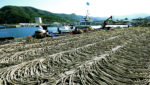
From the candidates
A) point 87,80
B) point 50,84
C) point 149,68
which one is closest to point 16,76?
point 50,84

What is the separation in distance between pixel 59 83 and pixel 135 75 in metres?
4.33

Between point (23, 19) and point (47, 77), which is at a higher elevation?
point (23, 19)

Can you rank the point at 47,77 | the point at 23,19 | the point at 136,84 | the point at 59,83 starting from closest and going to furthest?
the point at 136,84, the point at 59,83, the point at 47,77, the point at 23,19

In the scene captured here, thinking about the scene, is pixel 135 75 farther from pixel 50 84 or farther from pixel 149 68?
pixel 50 84

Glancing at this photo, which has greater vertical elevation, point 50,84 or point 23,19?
point 23,19

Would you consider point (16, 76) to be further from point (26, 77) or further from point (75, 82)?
point (75, 82)

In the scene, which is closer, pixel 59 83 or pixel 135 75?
pixel 59 83

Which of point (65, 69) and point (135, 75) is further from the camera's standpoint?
point (65, 69)

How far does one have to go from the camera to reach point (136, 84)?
4770 millimetres

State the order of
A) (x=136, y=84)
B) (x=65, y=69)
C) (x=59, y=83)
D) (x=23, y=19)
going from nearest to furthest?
(x=136, y=84), (x=59, y=83), (x=65, y=69), (x=23, y=19)

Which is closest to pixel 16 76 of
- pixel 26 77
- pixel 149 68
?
pixel 26 77

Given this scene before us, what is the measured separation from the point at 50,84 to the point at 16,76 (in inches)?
103

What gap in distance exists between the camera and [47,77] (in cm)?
557

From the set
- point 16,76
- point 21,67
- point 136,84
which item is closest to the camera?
point 136,84
